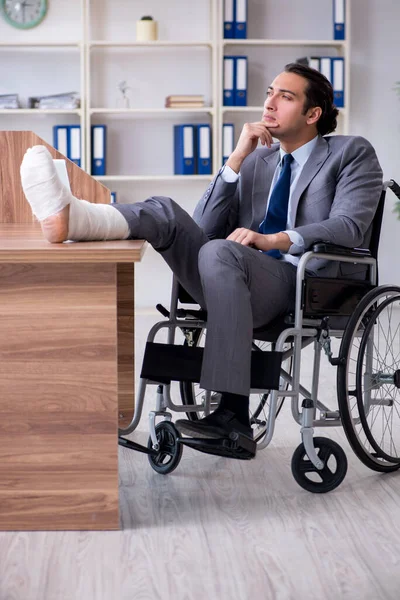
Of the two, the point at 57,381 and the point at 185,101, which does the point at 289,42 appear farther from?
the point at 57,381

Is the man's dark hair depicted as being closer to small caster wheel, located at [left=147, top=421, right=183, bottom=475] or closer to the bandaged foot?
the bandaged foot

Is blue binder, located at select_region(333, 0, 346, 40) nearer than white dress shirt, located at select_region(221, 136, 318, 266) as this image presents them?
No

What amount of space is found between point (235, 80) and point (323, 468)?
149 inches

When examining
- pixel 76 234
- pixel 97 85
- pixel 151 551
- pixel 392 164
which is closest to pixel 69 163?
pixel 76 234

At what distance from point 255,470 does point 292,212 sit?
2.18 ft

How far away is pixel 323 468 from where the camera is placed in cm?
205

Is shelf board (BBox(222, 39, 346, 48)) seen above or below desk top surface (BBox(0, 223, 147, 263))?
above

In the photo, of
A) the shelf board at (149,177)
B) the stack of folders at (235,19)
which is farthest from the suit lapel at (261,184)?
the stack of folders at (235,19)

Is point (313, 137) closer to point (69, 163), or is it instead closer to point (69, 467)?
point (69, 163)

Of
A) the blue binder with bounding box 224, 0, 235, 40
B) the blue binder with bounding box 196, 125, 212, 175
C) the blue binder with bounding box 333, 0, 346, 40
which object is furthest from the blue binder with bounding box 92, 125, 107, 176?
the blue binder with bounding box 333, 0, 346, 40

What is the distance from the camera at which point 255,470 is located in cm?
223

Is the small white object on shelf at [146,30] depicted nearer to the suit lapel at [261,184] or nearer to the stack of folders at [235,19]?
the stack of folders at [235,19]

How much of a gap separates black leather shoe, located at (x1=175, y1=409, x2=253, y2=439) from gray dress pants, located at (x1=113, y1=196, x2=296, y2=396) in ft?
0.31

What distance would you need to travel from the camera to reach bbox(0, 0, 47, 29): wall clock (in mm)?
5523
